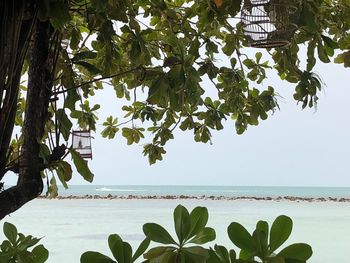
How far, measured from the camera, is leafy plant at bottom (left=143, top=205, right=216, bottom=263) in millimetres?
618

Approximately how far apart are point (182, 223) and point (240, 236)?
0.07 m

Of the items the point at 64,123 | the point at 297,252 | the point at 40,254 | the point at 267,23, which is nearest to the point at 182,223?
the point at 297,252

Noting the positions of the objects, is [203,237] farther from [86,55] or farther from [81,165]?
[86,55]

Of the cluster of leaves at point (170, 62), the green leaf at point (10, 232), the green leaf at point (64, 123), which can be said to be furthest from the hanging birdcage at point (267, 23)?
the green leaf at point (10, 232)

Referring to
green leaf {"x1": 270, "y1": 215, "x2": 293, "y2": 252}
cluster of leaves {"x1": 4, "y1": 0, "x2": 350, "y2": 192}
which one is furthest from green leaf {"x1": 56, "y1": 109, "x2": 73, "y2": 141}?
green leaf {"x1": 270, "y1": 215, "x2": 293, "y2": 252}

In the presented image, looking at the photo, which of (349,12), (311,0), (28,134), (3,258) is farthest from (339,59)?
(3,258)

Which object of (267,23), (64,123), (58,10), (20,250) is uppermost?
(267,23)

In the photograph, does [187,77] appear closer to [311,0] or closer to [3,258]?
[311,0]

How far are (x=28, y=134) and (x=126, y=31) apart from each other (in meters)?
0.88

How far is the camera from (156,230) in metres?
0.63

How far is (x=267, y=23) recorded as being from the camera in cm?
190

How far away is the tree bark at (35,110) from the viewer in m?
0.94

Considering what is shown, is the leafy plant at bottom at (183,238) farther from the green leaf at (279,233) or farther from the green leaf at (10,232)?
the green leaf at (10,232)

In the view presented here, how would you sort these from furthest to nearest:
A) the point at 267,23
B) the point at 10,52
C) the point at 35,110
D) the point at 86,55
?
the point at 267,23, the point at 86,55, the point at 35,110, the point at 10,52
